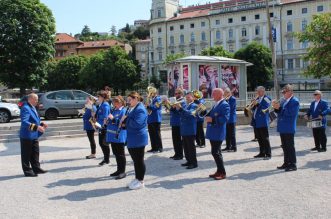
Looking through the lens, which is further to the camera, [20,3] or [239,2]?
[239,2]

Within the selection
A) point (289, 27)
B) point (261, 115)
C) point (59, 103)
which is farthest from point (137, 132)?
point (289, 27)

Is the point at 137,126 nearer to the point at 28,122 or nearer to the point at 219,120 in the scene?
the point at 219,120

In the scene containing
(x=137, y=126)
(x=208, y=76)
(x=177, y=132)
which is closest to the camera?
(x=137, y=126)

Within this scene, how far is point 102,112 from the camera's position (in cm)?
1050

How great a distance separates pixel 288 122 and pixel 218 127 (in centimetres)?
175

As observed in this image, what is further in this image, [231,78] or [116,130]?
[231,78]

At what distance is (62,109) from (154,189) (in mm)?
15785

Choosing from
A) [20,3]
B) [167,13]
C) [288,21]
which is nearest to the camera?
[20,3]

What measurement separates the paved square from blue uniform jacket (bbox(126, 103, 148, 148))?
894mm

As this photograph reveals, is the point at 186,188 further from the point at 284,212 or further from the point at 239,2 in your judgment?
the point at 239,2

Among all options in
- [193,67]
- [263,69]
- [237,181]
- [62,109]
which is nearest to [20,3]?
[62,109]

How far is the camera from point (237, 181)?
826cm

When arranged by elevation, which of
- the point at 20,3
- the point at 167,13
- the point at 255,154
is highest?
the point at 167,13

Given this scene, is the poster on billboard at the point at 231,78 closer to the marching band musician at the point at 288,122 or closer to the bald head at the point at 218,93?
the marching band musician at the point at 288,122
